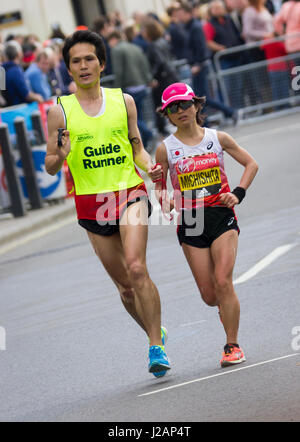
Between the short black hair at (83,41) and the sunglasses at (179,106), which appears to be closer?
the sunglasses at (179,106)

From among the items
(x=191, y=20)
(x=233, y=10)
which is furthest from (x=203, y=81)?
(x=233, y=10)

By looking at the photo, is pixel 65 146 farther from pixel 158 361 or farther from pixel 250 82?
pixel 250 82

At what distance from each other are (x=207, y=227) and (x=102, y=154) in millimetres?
752

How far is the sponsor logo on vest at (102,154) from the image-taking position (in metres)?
7.34

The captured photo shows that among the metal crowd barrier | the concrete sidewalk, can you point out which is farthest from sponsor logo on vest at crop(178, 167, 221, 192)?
the metal crowd barrier

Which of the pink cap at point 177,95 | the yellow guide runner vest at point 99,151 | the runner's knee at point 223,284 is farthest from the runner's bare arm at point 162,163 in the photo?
the runner's knee at point 223,284

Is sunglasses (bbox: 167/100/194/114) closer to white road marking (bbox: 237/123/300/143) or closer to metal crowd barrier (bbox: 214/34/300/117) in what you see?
white road marking (bbox: 237/123/300/143)

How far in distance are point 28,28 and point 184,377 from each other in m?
35.5

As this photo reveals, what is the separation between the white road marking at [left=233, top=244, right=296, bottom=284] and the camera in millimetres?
10164

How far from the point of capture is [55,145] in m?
7.25

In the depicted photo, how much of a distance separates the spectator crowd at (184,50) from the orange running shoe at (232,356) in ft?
42.8

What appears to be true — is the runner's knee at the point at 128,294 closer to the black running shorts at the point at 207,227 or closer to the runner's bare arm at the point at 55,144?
the black running shorts at the point at 207,227

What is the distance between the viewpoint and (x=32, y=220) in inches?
659

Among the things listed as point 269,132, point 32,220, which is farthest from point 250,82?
point 32,220
